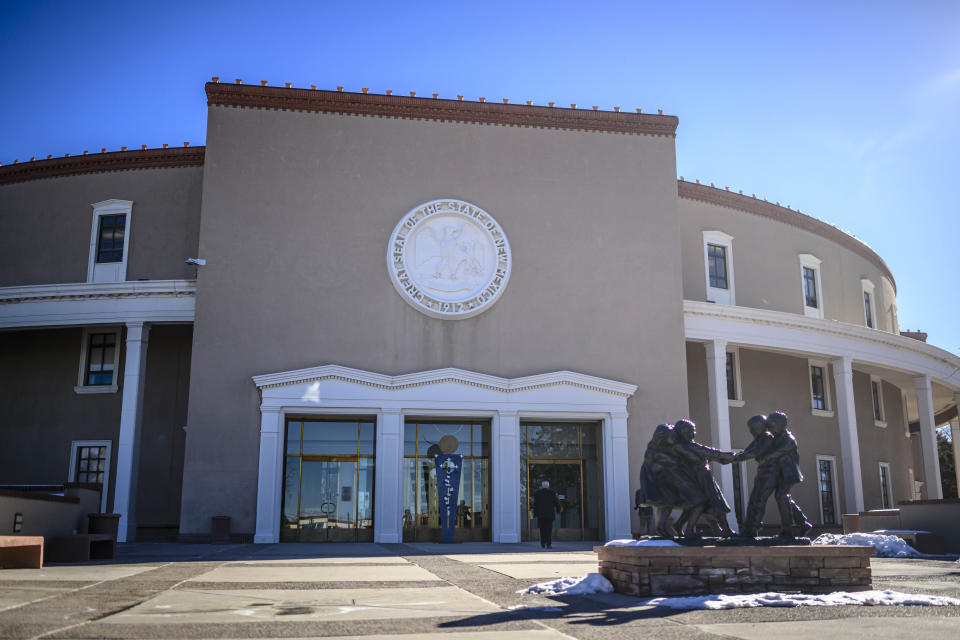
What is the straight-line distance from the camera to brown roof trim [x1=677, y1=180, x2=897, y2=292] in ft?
97.1

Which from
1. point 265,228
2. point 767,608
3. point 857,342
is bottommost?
point 767,608

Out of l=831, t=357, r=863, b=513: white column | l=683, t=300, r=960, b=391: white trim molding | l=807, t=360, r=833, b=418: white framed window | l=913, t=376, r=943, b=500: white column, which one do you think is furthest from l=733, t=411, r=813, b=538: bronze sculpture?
l=913, t=376, r=943, b=500: white column

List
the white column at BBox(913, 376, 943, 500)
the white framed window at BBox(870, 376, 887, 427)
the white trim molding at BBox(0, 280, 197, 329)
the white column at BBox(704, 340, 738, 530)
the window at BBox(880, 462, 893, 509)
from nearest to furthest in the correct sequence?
1. the white trim molding at BBox(0, 280, 197, 329)
2. the white column at BBox(704, 340, 738, 530)
3. the white column at BBox(913, 376, 943, 500)
4. the window at BBox(880, 462, 893, 509)
5. the white framed window at BBox(870, 376, 887, 427)

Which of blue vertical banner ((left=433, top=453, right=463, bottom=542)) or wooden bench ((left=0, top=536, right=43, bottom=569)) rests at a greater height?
blue vertical banner ((left=433, top=453, right=463, bottom=542))

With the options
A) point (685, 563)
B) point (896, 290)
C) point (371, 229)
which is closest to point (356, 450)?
point (371, 229)

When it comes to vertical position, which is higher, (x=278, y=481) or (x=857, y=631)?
(x=278, y=481)

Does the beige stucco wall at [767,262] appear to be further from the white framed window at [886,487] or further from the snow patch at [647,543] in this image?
the snow patch at [647,543]

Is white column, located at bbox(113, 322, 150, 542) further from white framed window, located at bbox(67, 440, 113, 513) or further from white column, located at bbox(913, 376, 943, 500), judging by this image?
white column, located at bbox(913, 376, 943, 500)

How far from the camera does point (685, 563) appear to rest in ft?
33.1

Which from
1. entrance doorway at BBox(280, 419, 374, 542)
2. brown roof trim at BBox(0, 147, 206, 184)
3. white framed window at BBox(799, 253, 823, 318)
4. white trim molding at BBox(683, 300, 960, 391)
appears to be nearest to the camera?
entrance doorway at BBox(280, 419, 374, 542)

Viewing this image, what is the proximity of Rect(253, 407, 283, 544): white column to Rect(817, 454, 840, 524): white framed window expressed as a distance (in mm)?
19038

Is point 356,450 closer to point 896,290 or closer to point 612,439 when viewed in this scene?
point 612,439

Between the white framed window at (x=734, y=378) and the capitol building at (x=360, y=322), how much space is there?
2.30 m

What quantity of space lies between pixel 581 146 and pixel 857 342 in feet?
38.9
